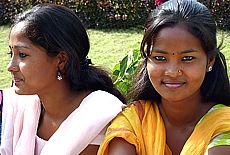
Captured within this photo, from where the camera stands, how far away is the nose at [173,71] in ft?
7.56

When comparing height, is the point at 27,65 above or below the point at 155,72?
below

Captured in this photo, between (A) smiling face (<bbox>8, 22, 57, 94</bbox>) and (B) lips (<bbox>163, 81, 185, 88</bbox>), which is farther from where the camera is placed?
(A) smiling face (<bbox>8, 22, 57, 94</bbox>)

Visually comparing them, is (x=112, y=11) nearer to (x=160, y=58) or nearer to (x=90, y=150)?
(x=90, y=150)

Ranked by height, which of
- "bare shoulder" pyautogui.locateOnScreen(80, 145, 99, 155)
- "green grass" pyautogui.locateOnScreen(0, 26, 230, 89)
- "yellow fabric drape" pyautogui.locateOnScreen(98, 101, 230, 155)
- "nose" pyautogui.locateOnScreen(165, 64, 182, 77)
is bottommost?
"green grass" pyautogui.locateOnScreen(0, 26, 230, 89)

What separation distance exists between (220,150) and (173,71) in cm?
42

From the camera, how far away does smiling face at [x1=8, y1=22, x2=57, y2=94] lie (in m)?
2.68

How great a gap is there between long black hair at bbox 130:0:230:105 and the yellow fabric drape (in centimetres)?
13

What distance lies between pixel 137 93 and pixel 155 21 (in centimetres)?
46

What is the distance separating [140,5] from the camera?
963cm

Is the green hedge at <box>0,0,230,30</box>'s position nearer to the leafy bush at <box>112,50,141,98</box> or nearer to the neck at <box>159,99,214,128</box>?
the leafy bush at <box>112,50,141,98</box>

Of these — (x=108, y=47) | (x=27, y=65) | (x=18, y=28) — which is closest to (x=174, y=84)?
(x=27, y=65)

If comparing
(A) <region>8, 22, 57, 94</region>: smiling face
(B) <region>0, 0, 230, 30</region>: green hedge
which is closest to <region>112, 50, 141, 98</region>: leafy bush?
(A) <region>8, 22, 57, 94</region>: smiling face

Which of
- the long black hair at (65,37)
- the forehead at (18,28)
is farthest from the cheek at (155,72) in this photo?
the forehead at (18,28)

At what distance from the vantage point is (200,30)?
2346mm
